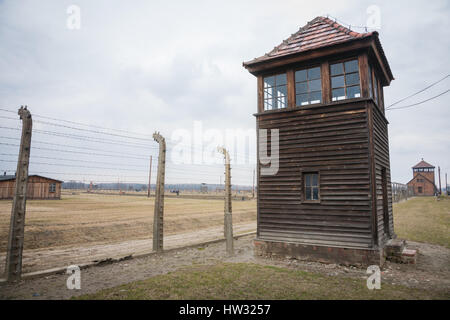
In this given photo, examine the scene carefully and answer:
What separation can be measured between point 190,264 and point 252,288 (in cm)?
311

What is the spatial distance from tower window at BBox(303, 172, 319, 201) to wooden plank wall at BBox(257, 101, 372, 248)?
234mm

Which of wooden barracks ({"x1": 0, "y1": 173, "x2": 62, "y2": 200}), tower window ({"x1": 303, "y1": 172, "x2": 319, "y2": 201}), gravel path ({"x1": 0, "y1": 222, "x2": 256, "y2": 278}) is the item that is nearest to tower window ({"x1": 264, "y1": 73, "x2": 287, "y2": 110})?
tower window ({"x1": 303, "y1": 172, "x2": 319, "y2": 201})

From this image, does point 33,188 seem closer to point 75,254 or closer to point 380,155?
point 75,254

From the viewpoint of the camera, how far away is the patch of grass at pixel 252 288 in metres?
5.76

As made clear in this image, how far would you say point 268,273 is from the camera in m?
7.57

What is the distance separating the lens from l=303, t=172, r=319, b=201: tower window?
9547 mm

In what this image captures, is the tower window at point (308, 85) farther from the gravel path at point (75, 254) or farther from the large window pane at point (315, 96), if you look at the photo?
the gravel path at point (75, 254)

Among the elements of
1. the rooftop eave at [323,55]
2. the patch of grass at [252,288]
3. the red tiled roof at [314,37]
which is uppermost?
the red tiled roof at [314,37]

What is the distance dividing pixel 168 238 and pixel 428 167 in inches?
3533

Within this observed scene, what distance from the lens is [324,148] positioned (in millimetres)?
9406

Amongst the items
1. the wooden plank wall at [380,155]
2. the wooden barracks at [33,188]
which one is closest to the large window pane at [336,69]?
the wooden plank wall at [380,155]

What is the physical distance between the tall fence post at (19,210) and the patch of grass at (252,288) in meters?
2.26
